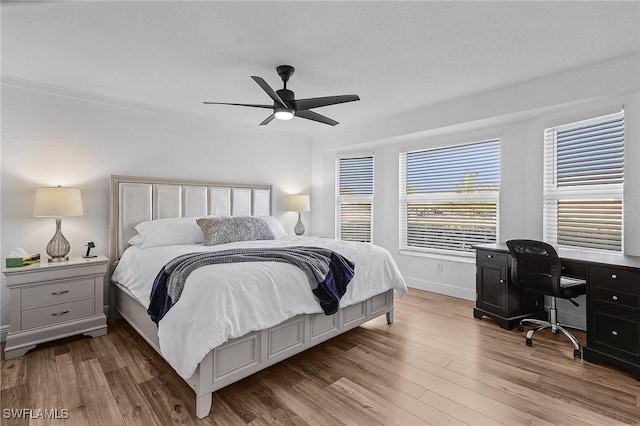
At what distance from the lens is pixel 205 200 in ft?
13.9

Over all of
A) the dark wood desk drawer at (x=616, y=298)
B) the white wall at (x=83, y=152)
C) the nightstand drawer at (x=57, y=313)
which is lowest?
the nightstand drawer at (x=57, y=313)

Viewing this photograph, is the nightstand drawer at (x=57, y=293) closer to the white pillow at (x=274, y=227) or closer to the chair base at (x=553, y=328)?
the white pillow at (x=274, y=227)

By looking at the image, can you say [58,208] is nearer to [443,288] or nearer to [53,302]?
[53,302]

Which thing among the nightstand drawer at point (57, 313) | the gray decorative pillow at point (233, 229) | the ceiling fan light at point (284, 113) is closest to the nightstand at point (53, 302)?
the nightstand drawer at point (57, 313)

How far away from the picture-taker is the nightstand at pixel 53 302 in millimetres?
2617

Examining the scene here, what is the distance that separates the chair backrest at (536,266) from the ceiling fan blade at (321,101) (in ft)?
6.69

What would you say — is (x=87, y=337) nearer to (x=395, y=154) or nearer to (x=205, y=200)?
(x=205, y=200)

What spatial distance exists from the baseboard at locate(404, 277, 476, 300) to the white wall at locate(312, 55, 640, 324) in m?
0.01

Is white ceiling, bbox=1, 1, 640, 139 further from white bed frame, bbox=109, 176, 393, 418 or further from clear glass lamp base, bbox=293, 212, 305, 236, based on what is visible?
clear glass lamp base, bbox=293, 212, 305, 236

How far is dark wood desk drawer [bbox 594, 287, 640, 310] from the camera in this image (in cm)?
228

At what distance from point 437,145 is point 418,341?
9.12 ft

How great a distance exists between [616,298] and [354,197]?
11.6ft

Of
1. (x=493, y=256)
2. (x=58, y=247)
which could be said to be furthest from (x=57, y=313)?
(x=493, y=256)

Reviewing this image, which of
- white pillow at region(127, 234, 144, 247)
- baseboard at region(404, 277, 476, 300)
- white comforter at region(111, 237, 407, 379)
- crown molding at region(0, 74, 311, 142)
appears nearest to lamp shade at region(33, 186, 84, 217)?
white pillow at region(127, 234, 144, 247)
